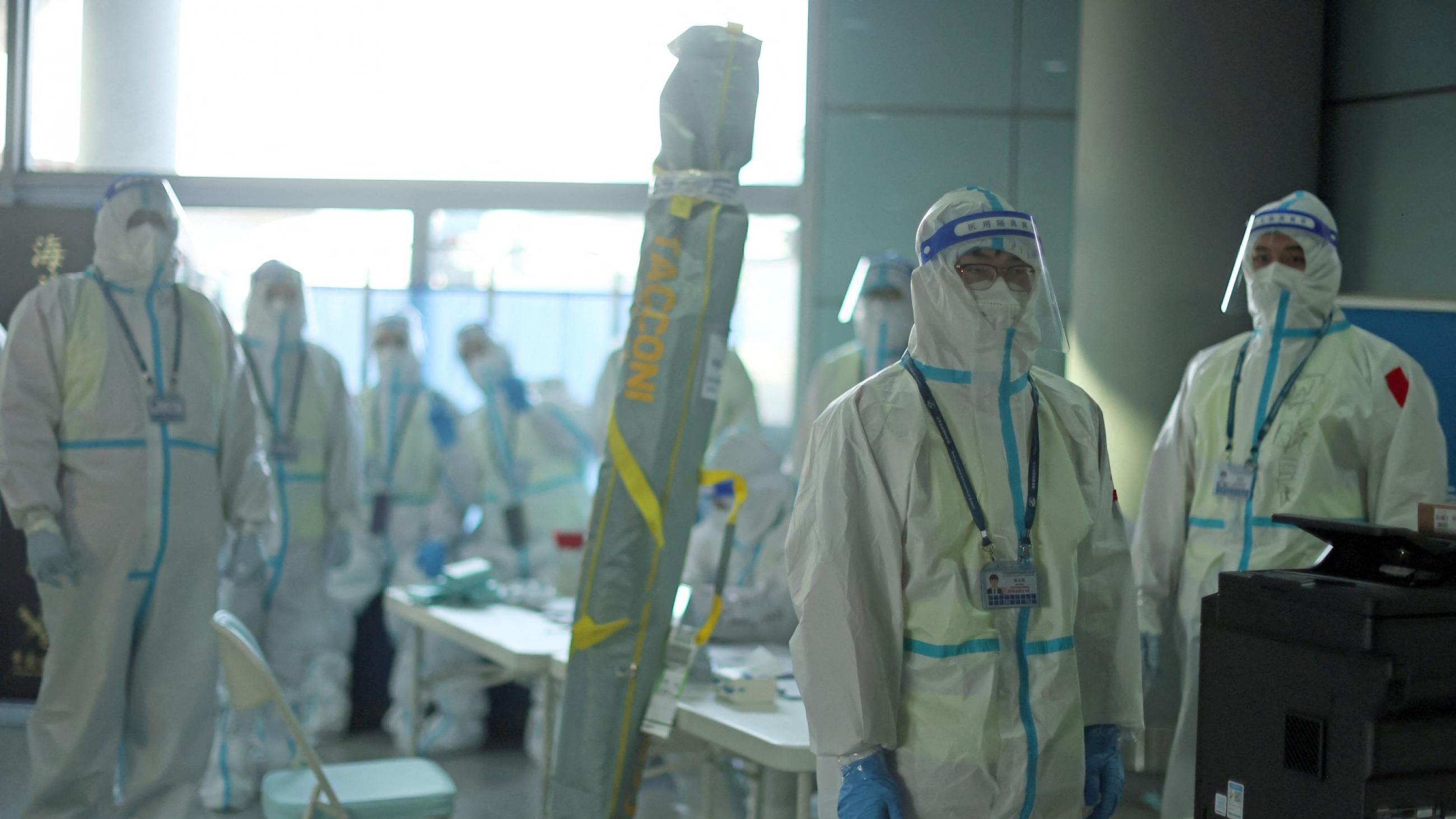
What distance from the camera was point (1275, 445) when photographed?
2.66 metres

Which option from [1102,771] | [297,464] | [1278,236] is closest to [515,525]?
[297,464]

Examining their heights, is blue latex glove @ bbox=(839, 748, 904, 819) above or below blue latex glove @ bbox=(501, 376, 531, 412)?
below

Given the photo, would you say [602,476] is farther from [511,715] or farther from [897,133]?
[897,133]

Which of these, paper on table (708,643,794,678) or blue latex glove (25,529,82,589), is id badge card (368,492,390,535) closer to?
blue latex glove (25,529,82,589)

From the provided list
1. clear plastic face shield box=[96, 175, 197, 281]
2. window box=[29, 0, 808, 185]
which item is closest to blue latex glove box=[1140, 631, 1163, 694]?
clear plastic face shield box=[96, 175, 197, 281]

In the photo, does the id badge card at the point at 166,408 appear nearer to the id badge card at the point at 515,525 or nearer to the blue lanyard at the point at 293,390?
the blue lanyard at the point at 293,390

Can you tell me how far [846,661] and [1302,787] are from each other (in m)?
0.56

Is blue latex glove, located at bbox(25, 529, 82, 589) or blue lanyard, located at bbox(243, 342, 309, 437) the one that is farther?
blue lanyard, located at bbox(243, 342, 309, 437)

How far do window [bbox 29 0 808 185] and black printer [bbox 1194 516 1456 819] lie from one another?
4.66m

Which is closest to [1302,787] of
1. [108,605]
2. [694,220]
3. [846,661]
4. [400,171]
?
[846,661]

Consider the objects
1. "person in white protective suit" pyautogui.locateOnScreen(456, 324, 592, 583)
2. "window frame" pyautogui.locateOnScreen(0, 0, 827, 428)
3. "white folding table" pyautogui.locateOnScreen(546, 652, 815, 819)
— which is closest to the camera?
"white folding table" pyautogui.locateOnScreen(546, 652, 815, 819)

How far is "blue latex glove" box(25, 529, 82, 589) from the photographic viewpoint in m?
2.81

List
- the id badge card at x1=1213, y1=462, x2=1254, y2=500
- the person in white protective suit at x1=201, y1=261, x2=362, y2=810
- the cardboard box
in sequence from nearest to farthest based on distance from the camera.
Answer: the cardboard box, the id badge card at x1=1213, y1=462, x2=1254, y2=500, the person in white protective suit at x1=201, y1=261, x2=362, y2=810

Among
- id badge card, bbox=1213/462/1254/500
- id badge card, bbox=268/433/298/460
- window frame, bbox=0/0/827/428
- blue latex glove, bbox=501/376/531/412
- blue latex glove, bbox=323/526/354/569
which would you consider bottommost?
blue latex glove, bbox=323/526/354/569
